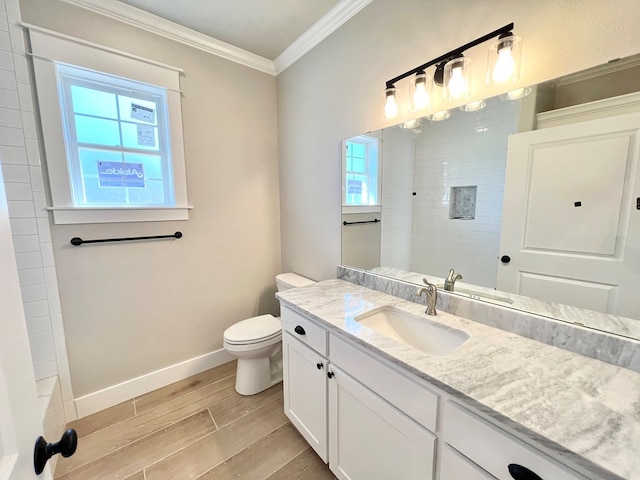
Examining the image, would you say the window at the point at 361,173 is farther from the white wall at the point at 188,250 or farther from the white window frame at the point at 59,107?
the white window frame at the point at 59,107

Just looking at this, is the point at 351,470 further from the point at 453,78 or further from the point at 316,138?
the point at 316,138

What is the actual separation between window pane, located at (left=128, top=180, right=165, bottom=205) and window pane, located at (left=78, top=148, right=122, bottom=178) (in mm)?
222

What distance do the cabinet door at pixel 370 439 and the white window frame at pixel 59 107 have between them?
170 cm

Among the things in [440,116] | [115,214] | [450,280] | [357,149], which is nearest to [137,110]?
[115,214]

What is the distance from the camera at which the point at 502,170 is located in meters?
1.15

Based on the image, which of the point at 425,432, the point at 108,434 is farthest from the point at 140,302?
the point at 425,432

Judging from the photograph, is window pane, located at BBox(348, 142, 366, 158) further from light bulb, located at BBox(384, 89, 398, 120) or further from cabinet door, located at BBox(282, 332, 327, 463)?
cabinet door, located at BBox(282, 332, 327, 463)

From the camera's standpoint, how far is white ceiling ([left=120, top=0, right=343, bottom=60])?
1.66 meters

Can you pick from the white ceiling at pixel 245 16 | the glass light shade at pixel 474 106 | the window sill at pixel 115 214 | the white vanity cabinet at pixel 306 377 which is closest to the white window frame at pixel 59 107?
the window sill at pixel 115 214

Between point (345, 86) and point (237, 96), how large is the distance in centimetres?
97

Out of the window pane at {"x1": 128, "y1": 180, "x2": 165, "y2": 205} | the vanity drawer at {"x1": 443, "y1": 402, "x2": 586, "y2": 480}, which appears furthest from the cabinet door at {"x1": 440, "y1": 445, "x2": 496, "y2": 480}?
the window pane at {"x1": 128, "y1": 180, "x2": 165, "y2": 205}

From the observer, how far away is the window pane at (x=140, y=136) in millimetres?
1827

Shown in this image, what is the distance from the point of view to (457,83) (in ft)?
3.93

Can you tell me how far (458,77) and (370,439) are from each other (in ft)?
5.20
